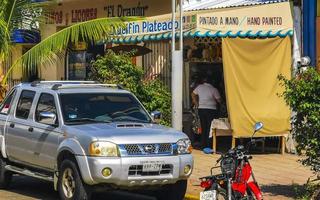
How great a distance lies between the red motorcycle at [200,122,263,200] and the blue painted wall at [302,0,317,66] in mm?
7809

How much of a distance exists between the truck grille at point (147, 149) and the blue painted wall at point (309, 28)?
7.10 metres

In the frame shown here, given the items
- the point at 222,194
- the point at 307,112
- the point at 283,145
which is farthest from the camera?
the point at 283,145

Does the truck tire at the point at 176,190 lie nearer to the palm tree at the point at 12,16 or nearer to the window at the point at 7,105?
the window at the point at 7,105

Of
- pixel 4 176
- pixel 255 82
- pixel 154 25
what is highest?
pixel 154 25

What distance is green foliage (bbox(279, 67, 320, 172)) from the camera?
362 inches

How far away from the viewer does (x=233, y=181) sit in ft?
26.6

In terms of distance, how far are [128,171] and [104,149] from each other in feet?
1.45

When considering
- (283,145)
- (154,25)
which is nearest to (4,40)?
(154,25)

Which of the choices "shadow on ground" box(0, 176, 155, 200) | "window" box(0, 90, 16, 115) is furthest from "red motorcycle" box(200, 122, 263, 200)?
"window" box(0, 90, 16, 115)

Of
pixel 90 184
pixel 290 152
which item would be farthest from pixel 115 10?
pixel 90 184

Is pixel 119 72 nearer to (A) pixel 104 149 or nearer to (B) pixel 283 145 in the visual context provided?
(B) pixel 283 145

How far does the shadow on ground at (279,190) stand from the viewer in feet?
33.5

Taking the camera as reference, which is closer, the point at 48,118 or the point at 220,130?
the point at 48,118

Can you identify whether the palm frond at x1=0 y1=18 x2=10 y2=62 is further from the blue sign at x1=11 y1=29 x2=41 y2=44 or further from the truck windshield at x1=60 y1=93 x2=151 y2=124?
the blue sign at x1=11 y1=29 x2=41 y2=44
